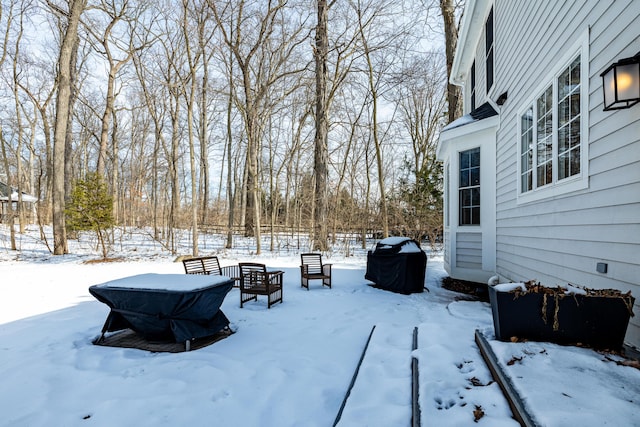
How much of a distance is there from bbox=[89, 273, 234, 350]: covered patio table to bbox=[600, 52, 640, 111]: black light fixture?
4.14 metres

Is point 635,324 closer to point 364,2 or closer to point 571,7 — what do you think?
point 571,7

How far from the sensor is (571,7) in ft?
11.2

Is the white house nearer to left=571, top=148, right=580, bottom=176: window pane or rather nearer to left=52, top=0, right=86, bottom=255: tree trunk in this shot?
left=571, top=148, right=580, bottom=176: window pane

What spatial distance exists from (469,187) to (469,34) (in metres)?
4.15

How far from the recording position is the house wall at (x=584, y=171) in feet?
8.23

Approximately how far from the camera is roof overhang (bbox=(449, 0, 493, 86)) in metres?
7.39

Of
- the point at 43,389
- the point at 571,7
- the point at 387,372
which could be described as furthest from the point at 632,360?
the point at 43,389

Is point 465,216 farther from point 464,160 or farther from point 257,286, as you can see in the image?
point 257,286

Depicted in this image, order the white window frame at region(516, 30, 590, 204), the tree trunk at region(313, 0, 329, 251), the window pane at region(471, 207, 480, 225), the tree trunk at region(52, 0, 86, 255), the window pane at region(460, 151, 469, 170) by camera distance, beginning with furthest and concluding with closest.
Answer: the tree trunk at region(313, 0, 329, 251) → the tree trunk at region(52, 0, 86, 255) → the window pane at region(460, 151, 469, 170) → the window pane at region(471, 207, 480, 225) → the white window frame at region(516, 30, 590, 204)

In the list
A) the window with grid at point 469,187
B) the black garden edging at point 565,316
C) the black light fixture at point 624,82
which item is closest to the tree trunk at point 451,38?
the window with grid at point 469,187

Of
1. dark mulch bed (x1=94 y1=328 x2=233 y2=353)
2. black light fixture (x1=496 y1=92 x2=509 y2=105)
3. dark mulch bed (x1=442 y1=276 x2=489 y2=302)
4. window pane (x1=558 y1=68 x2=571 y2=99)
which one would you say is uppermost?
black light fixture (x1=496 y1=92 x2=509 y2=105)

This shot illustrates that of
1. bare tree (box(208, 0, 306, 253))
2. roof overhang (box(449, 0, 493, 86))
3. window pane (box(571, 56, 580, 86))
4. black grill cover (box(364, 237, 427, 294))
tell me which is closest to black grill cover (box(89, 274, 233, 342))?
black grill cover (box(364, 237, 427, 294))

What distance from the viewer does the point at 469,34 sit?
8.16m

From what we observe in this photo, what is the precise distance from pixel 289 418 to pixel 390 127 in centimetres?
2080
